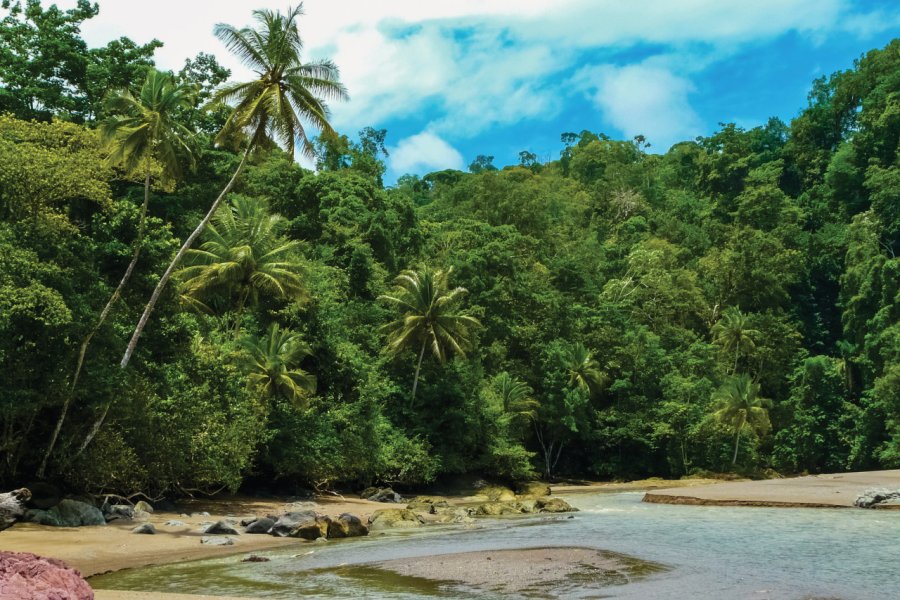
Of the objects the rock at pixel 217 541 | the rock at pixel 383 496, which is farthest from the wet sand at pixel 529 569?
the rock at pixel 383 496

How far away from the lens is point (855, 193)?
2817 inches

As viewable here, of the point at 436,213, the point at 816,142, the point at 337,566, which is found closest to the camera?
the point at 337,566

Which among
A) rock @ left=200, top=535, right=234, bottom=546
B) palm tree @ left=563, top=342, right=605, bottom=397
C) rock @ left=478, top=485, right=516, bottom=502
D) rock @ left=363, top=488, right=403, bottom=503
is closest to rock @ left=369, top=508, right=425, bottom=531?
rock @ left=200, top=535, right=234, bottom=546

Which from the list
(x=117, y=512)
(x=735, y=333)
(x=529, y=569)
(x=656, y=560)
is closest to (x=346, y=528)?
(x=117, y=512)

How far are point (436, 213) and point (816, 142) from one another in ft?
129

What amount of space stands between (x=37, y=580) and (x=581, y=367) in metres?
47.1

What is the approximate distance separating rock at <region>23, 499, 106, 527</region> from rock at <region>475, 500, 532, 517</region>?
42.7ft

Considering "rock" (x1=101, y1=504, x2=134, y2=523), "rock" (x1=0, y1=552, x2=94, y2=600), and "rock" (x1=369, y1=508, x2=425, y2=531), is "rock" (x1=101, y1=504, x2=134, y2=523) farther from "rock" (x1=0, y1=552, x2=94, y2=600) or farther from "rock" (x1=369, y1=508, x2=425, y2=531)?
"rock" (x1=0, y1=552, x2=94, y2=600)

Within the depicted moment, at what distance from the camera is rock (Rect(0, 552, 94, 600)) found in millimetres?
6344

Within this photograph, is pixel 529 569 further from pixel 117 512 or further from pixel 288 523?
pixel 117 512

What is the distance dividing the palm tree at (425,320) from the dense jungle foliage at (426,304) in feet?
0.47

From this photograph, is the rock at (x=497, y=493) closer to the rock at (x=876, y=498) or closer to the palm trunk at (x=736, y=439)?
the rock at (x=876, y=498)

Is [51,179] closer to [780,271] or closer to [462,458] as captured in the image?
[462,458]

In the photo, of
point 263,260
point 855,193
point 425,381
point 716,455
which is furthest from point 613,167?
point 263,260
